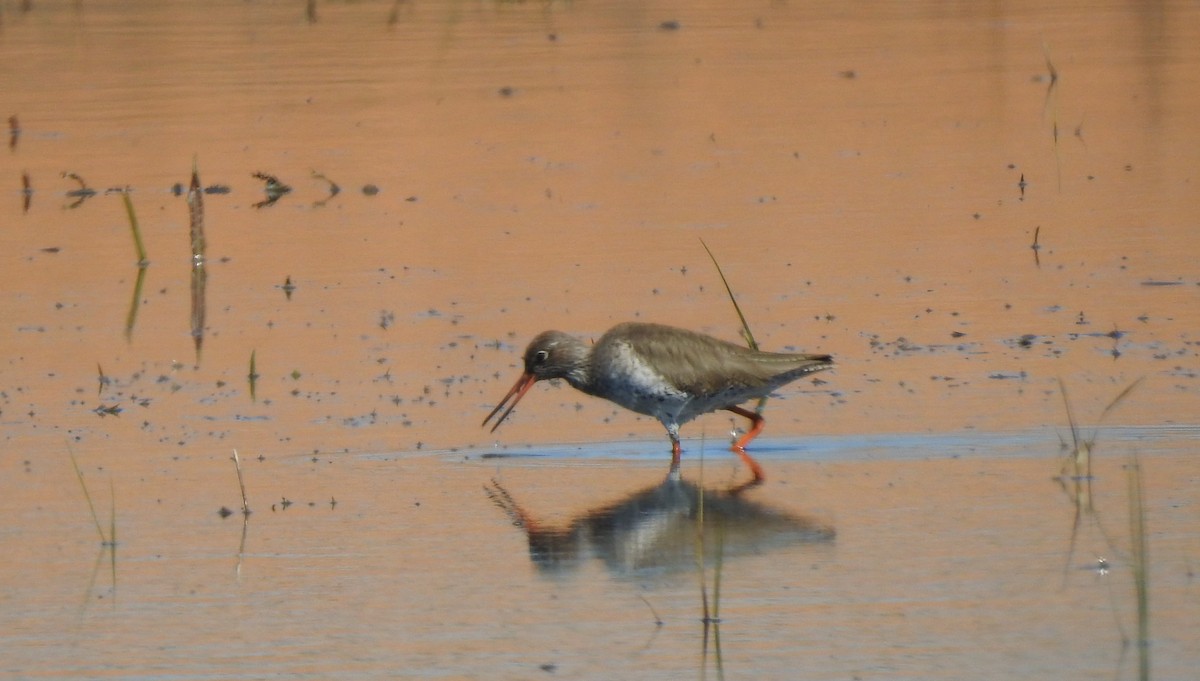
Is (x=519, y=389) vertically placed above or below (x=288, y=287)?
below

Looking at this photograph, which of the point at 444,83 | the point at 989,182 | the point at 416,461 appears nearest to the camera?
the point at 416,461

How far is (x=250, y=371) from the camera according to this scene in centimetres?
1165

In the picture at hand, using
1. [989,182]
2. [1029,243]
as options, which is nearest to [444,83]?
[989,182]

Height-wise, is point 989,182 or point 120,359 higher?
point 989,182

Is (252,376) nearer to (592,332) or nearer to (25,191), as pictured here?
(592,332)

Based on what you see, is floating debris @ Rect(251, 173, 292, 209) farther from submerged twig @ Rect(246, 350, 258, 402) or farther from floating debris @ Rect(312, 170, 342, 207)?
submerged twig @ Rect(246, 350, 258, 402)

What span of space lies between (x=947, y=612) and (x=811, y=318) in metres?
5.13

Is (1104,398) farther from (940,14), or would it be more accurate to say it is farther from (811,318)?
(940,14)

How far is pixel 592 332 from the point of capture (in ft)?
40.1

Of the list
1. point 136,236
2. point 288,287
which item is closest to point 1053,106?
point 288,287

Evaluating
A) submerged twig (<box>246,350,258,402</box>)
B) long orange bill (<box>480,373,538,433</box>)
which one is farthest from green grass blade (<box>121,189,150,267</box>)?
long orange bill (<box>480,373,538,433</box>)

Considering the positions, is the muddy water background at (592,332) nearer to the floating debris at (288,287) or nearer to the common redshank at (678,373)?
the floating debris at (288,287)

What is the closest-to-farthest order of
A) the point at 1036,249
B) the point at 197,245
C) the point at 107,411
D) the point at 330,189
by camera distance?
the point at 107,411 → the point at 1036,249 → the point at 197,245 → the point at 330,189

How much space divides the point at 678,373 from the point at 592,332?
1986 mm
